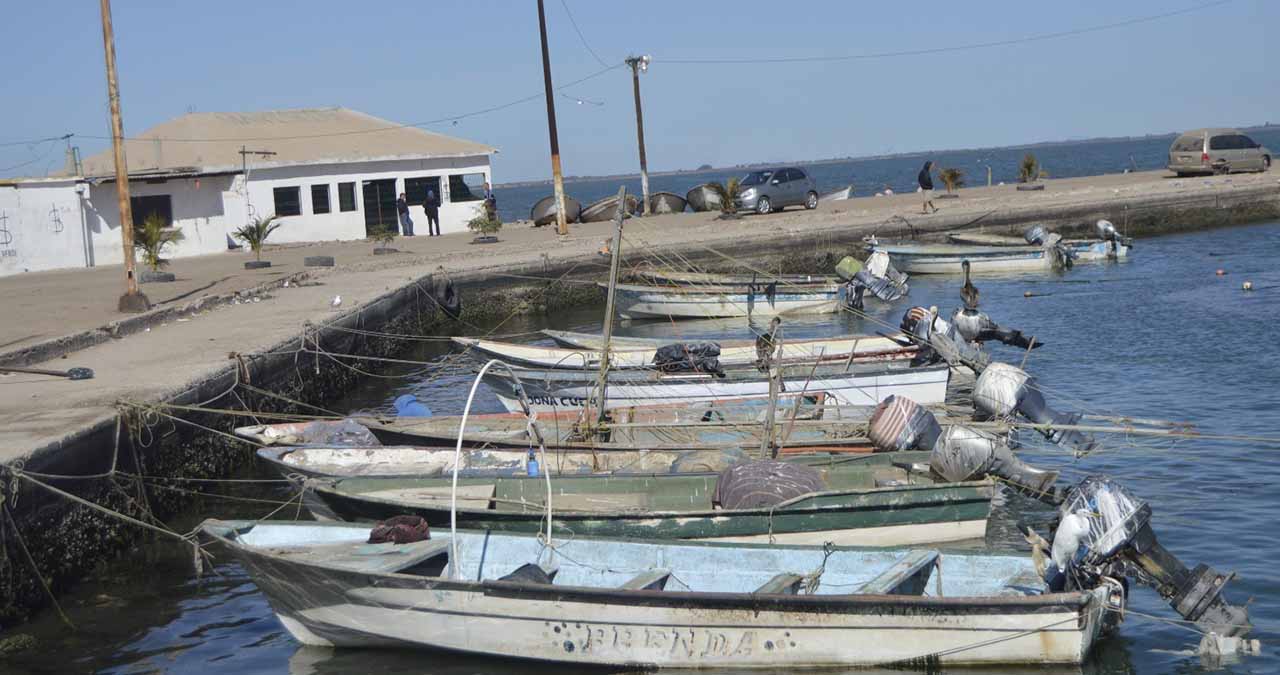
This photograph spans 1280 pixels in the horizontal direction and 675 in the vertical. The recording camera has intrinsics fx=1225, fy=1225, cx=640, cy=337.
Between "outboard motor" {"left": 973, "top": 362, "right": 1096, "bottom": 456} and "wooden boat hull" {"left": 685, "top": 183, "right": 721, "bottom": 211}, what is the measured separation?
3500cm

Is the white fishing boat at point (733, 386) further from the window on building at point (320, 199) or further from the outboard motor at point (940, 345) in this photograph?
the window on building at point (320, 199)

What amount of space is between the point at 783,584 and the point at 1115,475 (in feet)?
22.9

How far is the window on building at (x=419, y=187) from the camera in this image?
42.6 meters

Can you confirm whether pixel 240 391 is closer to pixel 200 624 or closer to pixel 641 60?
pixel 200 624

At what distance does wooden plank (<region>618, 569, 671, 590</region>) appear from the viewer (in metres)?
9.72

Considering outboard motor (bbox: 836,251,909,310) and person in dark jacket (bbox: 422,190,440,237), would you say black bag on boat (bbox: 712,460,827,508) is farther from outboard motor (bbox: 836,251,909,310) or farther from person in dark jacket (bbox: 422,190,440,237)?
person in dark jacket (bbox: 422,190,440,237)

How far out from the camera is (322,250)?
124ft

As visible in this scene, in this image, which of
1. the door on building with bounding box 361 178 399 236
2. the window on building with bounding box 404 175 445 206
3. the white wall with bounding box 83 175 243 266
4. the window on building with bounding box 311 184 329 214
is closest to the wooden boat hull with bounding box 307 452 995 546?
the white wall with bounding box 83 175 243 266

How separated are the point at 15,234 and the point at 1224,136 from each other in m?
43.2

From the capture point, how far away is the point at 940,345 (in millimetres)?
17719

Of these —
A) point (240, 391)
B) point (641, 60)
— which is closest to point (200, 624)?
point (240, 391)

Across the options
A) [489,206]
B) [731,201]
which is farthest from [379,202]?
[731,201]

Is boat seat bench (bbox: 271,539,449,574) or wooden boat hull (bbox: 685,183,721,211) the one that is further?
wooden boat hull (bbox: 685,183,721,211)

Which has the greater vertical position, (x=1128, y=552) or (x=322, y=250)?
(x=322, y=250)
